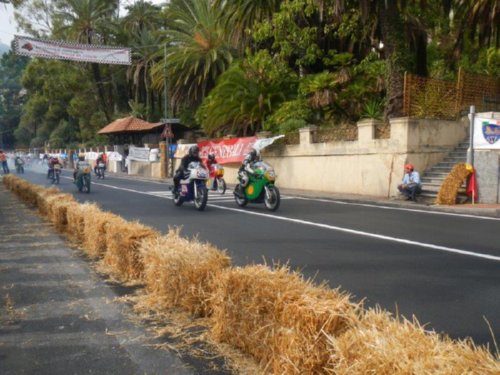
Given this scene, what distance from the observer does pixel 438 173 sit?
677 inches

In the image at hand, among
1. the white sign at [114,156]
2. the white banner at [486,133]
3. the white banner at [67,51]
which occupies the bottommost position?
the white sign at [114,156]

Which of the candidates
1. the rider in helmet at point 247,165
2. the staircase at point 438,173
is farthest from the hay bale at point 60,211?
the staircase at point 438,173

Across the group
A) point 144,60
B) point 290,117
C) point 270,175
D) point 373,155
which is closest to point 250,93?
point 290,117

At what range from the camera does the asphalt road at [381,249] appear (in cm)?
514

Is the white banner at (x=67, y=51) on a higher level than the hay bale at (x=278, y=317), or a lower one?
higher

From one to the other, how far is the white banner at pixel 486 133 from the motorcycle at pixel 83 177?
13995mm

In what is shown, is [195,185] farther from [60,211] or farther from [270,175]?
[60,211]

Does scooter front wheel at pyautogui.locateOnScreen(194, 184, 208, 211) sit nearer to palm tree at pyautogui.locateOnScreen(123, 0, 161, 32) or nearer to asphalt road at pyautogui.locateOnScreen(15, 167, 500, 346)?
asphalt road at pyautogui.locateOnScreen(15, 167, 500, 346)

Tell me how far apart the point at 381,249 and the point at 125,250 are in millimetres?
4033

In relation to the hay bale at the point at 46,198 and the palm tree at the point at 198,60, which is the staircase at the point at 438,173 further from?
the palm tree at the point at 198,60

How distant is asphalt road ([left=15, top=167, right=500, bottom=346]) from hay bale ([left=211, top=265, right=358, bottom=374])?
1.91 ft

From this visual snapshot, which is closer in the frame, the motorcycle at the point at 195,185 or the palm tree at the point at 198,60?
the motorcycle at the point at 195,185

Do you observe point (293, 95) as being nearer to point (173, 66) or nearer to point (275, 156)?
point (275, 156)

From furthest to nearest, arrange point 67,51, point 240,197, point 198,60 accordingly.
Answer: point 198,60 → point 67,51 → point 240,197
